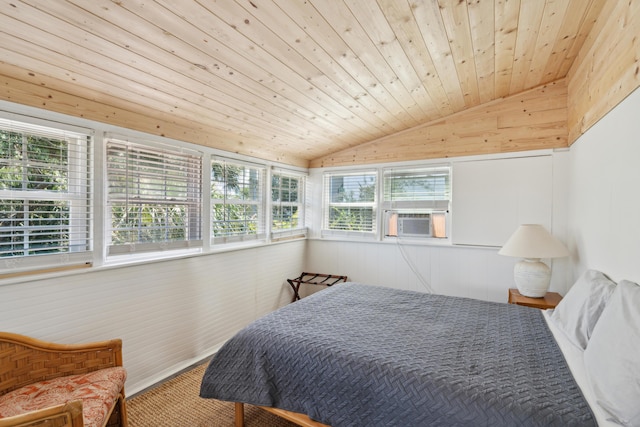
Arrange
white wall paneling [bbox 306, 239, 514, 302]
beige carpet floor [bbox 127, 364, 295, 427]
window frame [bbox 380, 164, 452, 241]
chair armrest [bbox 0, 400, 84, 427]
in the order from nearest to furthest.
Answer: chair armrest [bbox 0, 400, 84, 427]
beige carpet floor [bbox 127, 364, 295, 427]
white wall paneling [bbox 306, 239, 514, 302]
window frame [bbox 380, 164, 452, 241]

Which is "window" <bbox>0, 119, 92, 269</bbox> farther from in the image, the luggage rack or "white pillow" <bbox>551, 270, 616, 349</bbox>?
"white pillow" <bbox>551, 270, 616, 349</bbox>

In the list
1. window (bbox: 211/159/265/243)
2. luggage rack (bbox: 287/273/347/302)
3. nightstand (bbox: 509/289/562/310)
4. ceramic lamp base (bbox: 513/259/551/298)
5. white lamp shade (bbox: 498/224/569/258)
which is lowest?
luggage rack (bbox: 287/273/347/302)

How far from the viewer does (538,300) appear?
265cm

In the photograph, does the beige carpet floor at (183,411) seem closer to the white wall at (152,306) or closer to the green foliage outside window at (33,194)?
the white wall at (152,306)

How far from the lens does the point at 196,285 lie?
281 centimetres

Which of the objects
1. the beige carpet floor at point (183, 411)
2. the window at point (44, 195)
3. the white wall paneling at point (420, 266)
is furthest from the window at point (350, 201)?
the window at point (44, 195)

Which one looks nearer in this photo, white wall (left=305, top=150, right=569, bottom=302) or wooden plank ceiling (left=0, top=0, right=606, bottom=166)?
wooden plank ceiling (left=0, top=0, right=606, bottom=166)

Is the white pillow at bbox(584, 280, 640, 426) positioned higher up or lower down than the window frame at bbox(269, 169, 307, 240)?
lower down

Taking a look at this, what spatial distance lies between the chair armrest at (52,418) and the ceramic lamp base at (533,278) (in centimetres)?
309

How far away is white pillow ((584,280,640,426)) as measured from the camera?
1077 millimetres

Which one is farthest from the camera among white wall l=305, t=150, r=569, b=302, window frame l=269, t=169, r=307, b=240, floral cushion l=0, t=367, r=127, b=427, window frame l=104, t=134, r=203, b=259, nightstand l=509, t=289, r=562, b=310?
window frame l=269, t=169, r=307, b=240

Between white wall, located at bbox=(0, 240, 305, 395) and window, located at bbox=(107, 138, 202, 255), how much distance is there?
20 centimetres

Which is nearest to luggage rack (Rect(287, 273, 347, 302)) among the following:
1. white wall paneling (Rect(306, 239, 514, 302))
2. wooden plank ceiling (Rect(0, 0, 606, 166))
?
white wall paneling (Rect(306, 239, 514, 302))

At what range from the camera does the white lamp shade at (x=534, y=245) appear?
2.56m
